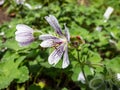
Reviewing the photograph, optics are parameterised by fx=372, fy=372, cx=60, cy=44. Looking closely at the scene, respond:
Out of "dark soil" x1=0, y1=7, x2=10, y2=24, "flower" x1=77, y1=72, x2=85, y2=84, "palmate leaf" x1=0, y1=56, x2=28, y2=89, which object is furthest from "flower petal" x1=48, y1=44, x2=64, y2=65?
"dark soil" x1=0, y1=7, x2=10, y2=24

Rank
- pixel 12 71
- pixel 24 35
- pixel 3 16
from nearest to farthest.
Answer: pixel 24 35 < pixel 12 71 < pixel 3 16

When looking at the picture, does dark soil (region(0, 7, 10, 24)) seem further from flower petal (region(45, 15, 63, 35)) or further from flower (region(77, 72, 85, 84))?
flower petal (region(45, 15, 63, 35))

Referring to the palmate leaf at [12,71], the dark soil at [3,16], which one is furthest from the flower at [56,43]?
the dark soil at [3,16]

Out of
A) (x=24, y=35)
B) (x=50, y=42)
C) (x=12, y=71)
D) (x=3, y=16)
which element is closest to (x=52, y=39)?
(x=50, y=42)

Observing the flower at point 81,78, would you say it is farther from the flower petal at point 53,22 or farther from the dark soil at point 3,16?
the dark soil at point 3,16

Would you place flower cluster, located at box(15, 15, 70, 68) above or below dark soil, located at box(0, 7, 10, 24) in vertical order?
above

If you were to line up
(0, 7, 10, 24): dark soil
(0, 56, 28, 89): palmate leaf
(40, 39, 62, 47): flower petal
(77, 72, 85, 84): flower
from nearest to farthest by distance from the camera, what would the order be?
(40, 39, 62, 47): flower petal → (0, 56, 28, 89): palmate leaf → (77, 72, 85, 84): flower → (0, 7, 10, 24): dark soil

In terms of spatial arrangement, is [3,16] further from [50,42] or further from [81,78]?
[50,42]
